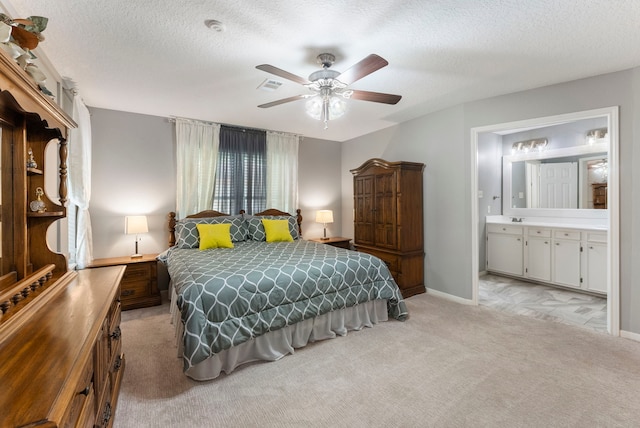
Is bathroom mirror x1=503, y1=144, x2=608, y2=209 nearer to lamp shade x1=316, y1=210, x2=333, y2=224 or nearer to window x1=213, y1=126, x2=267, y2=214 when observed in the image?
lamp shade x1=316, y1=210, x2=333, y2=224

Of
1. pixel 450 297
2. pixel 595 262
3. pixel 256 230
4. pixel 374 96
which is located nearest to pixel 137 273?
→ pixel 256 230

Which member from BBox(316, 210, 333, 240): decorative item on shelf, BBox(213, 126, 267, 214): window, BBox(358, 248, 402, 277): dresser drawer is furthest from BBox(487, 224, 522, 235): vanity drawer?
BBox(213, 126, 267, 214): window

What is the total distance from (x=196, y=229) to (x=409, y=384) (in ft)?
10.2

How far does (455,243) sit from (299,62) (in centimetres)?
291

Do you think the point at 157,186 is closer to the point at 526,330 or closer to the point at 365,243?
the point at 365,243

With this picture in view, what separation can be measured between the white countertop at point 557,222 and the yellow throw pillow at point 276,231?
11.4ft

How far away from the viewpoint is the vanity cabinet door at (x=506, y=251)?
15.6 ft

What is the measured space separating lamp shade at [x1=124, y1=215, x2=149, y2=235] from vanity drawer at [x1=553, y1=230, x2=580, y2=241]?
560 cm

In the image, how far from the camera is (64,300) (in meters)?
1.51

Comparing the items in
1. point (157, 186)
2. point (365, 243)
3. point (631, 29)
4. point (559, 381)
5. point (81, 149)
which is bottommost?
point (559, 381)

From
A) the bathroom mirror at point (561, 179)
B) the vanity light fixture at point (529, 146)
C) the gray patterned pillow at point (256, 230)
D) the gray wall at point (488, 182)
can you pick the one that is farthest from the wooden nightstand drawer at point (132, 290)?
the vanity light fixture at point (529, 146)

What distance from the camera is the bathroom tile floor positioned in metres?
3.33

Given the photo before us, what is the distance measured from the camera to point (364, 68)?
2.14m

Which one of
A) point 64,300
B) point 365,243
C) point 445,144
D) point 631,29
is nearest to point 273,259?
point 64,300
